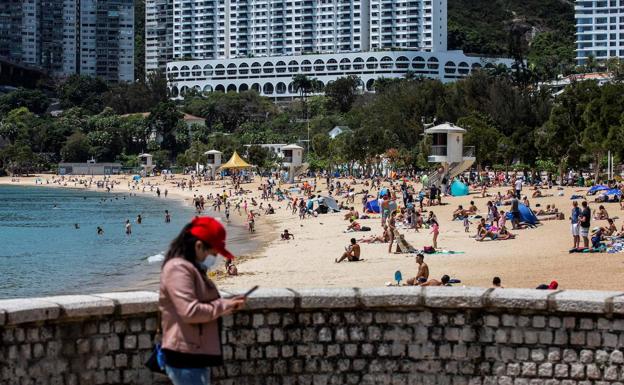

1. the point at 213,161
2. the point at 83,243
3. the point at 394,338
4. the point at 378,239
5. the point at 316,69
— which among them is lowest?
the point at 83,243

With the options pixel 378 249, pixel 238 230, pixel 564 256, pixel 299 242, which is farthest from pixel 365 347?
pixel 238 230

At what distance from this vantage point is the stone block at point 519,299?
30.0 feet

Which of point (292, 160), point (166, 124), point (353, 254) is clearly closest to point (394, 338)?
point (353, 254)

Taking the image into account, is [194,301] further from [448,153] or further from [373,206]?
[448,153]

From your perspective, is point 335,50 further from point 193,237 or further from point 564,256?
point 193,237

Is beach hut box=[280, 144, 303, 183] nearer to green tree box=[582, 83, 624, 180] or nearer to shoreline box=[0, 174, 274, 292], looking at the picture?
shoreline box=[0, 174, 274, 292]

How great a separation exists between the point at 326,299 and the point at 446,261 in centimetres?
1952

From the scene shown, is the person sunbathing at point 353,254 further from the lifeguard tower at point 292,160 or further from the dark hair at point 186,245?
the lifeguard tower at point 292,160

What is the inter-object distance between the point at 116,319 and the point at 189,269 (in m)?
2.22

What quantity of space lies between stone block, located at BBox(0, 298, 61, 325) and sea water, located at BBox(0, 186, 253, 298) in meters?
20.4

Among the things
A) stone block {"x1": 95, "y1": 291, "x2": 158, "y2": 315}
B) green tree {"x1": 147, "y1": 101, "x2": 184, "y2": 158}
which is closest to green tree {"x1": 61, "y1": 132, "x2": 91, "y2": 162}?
green tree {"x1": 147, "y1": 101, "x2": 184, "y2": 158}

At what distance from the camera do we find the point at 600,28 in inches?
7067

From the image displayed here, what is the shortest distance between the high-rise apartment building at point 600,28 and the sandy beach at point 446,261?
13845 centimetres

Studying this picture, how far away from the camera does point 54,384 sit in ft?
28.6
